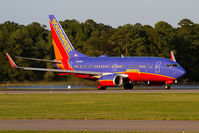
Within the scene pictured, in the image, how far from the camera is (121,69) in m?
66.8

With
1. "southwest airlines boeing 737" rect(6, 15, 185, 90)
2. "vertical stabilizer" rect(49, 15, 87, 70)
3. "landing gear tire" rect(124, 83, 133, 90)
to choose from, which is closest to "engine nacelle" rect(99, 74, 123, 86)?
"southwest airlines boeing 737" rect(6, 15, 185, 90)

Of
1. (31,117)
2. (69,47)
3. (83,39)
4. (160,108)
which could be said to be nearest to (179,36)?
(83,39)

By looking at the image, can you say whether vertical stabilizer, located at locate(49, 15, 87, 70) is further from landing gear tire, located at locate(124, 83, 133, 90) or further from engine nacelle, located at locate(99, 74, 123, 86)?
engine nacelle, located at locate(99, 74, 123, 86)

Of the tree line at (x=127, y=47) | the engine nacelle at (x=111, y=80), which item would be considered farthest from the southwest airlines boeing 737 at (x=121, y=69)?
the tree line at (x=127, y=47)

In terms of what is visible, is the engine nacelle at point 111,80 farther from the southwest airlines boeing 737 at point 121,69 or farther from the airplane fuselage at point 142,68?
the airplane fuselage at point 142,68

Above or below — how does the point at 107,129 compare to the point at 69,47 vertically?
below

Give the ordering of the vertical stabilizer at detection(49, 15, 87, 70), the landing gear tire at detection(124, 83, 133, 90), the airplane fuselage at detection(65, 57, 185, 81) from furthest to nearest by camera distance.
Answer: the vertical stabilizer at detection(49, 15, 87, 70) < the landing gear tire at detection(124, 83, 133, 90) < the airplane fuselage at detection(65, 57, 185, 81)

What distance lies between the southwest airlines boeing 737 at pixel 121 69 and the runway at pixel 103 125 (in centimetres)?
3809

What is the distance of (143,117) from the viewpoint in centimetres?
2770

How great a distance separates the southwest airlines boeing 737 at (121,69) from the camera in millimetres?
63938

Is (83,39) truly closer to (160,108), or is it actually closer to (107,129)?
(160,108)

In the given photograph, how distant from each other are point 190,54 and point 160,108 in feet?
279

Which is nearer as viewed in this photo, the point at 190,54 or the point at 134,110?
the point at 134,110

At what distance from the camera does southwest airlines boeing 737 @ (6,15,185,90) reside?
63.9 meters
